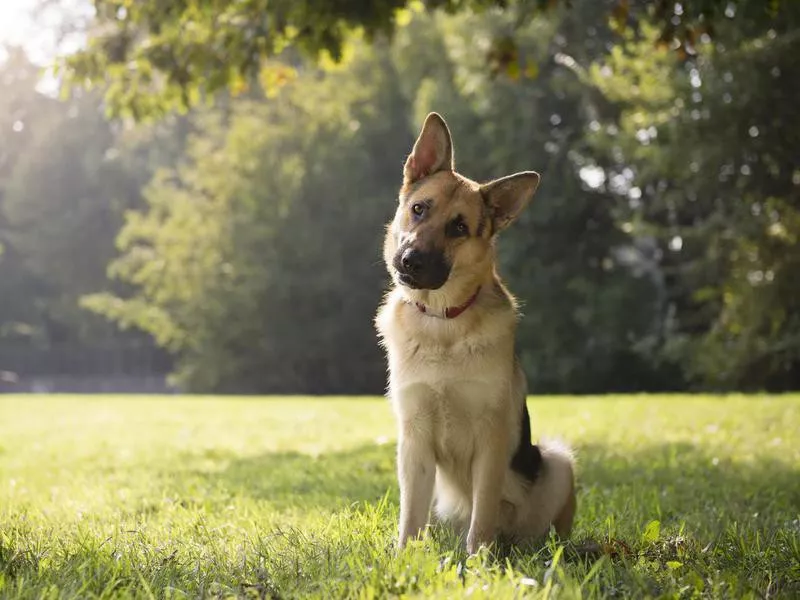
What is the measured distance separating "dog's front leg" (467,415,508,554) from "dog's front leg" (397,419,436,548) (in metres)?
0.24

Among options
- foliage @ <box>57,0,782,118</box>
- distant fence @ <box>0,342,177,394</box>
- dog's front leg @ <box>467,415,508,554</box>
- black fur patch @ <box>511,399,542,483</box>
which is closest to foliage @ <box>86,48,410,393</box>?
distant fence @ <box>0,342,177,394</box>

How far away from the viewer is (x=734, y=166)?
67.4ft

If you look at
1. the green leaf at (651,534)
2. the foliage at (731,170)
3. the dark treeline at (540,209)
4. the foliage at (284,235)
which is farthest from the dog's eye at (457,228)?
the foliage at (284,235)

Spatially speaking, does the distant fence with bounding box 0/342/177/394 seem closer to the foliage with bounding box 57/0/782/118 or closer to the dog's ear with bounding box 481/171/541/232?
the foliage with bounding box 57/0/782/118

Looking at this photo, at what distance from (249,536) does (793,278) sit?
14.9 metres

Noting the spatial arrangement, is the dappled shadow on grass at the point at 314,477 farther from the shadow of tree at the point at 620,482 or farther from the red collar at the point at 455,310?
the red collar at the point at 455,310

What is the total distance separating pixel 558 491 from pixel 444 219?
153 cm

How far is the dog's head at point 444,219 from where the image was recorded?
4266 mm

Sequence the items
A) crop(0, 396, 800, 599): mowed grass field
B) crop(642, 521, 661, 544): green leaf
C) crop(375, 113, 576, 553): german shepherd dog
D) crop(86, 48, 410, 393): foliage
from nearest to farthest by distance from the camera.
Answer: crop(0, 396, 800, 599): mowed grass field → crop(642, 521, 661, 544): green leaf → crop(375, 113, 576, 553): german shepherd dog → crop(86, 48, 410, 393): foliage

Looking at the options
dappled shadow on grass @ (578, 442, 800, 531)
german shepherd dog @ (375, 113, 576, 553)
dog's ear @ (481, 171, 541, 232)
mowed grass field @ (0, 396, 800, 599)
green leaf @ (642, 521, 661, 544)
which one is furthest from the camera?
dappled shadow on grass @ (578, 442, 800, 531)

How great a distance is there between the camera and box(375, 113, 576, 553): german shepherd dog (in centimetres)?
421

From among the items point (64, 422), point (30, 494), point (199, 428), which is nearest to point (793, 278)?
point (199, 428)

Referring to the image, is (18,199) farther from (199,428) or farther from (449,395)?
(449,395)

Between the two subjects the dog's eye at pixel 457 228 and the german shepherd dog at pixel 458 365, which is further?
the dog's eye at pixel 457 228
